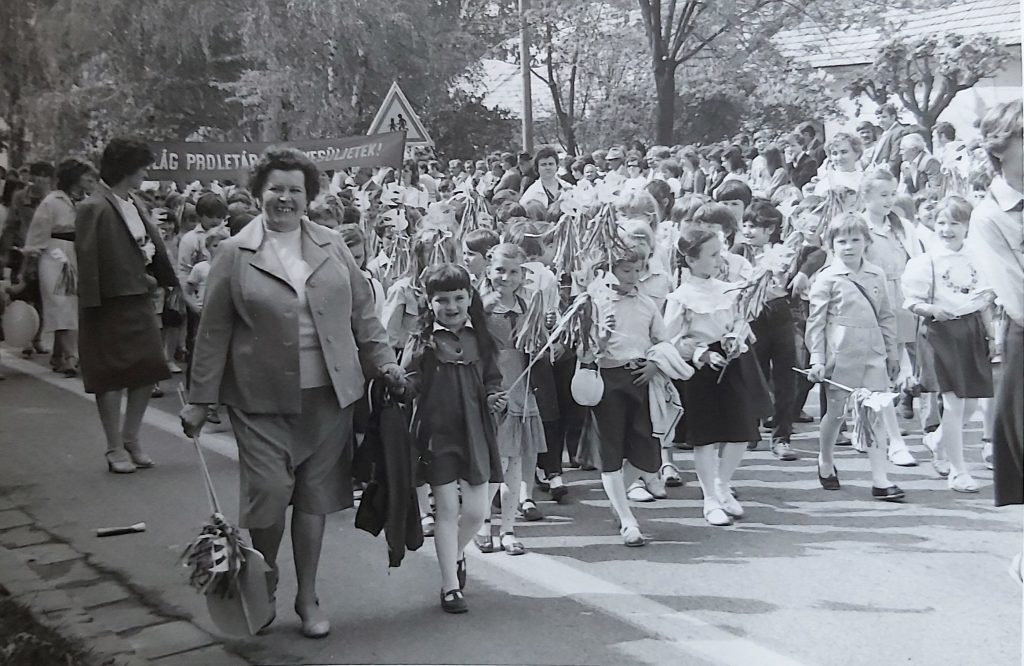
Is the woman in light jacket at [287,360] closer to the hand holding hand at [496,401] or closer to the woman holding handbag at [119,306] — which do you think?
the hand holding hand at [496,401]

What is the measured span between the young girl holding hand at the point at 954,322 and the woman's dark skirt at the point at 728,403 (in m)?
0.69

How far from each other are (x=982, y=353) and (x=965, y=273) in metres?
0.26

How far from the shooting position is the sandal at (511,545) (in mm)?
4414

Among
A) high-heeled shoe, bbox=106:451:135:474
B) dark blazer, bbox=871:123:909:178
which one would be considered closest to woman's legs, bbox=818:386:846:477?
dark blazer, bbox=871:123:909:178

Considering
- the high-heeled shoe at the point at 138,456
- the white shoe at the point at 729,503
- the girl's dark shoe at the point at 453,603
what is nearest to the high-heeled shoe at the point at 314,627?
the girl's dark shoe at the point at 453,603

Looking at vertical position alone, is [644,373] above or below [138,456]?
above

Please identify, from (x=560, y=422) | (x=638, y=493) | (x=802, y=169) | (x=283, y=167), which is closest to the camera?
(x=283, y=167)

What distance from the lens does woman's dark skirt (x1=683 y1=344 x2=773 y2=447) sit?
476cm

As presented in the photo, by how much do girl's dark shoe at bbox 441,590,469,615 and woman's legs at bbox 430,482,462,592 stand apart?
0.02m

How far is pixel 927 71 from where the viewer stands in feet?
12.3

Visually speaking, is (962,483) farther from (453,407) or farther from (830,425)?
(453,407)

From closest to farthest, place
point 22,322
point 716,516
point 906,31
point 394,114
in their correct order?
point 906,31 < point 394,114 < point 22,322 < point 716,516

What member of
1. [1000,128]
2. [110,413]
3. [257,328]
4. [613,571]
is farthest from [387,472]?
[1000,128]

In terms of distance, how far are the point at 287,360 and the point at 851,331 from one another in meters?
2.24
